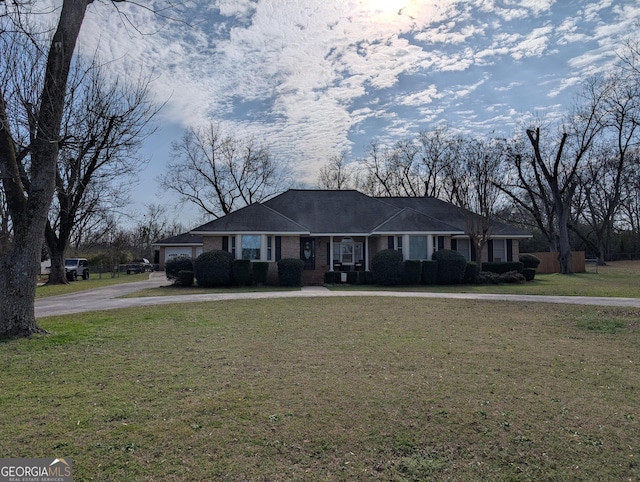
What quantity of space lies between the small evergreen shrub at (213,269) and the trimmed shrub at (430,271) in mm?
10376

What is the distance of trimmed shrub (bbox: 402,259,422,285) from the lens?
23172mm

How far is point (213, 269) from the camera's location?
2186 centimetres

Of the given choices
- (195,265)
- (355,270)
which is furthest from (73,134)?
(355,270)

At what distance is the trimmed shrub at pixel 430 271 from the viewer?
23391 millimetres

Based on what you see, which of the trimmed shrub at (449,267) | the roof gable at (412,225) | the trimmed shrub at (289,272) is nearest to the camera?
the trimmed shrub at (289,272)

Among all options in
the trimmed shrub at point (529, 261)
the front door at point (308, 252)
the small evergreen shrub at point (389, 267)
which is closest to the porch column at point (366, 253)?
the front door at point (308, 252)

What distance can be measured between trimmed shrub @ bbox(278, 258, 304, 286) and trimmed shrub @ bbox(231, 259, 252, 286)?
1768 millimetres

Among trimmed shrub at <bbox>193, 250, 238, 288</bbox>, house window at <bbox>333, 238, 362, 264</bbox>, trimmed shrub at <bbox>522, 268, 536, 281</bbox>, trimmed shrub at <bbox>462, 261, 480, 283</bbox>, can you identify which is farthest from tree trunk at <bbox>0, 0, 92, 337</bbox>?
trimmed shrub at <bbox>522, 268, 536, 281</bbox>

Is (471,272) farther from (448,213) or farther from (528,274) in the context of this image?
(448,213)

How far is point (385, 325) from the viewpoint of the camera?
10.2 meters

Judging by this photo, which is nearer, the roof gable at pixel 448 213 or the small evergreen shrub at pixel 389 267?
the small evergreen shrub at pixel 389 267

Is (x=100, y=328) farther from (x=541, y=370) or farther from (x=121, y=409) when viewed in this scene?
(x=541, y=370)

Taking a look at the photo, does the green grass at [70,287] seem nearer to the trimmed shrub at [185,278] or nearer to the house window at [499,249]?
the trimmed shrub at [185,278]

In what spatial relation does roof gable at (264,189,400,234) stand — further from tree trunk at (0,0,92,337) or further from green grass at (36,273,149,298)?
tree trunk at (0,0,92,337)
